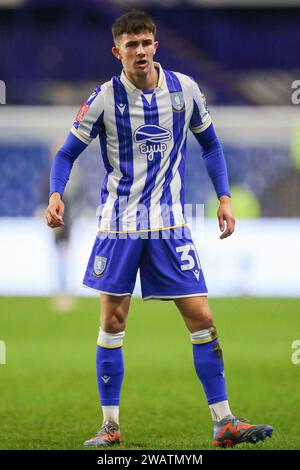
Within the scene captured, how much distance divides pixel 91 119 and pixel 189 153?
11.2 meters

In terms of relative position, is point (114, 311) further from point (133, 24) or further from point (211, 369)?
point (133, 24)

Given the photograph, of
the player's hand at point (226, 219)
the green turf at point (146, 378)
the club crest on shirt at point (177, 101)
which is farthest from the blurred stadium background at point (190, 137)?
the club crest on shirt at point (177, 101)

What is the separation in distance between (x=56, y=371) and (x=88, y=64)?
13.0m

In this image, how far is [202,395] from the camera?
21.1ft

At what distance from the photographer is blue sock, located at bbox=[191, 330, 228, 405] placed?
459 cm

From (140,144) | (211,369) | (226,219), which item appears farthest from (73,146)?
(211,369)

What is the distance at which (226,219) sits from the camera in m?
4.69

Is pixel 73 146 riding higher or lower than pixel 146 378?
higher

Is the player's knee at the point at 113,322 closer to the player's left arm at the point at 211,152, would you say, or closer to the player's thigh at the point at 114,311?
the player's thigh at the point at 114,311

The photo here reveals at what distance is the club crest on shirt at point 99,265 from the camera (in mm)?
4664

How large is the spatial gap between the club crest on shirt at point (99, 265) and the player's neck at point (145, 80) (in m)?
0.82

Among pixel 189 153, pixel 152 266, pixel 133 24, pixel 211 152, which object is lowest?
pixel 152 266

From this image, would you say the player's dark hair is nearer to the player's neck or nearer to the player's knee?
the player's neck
